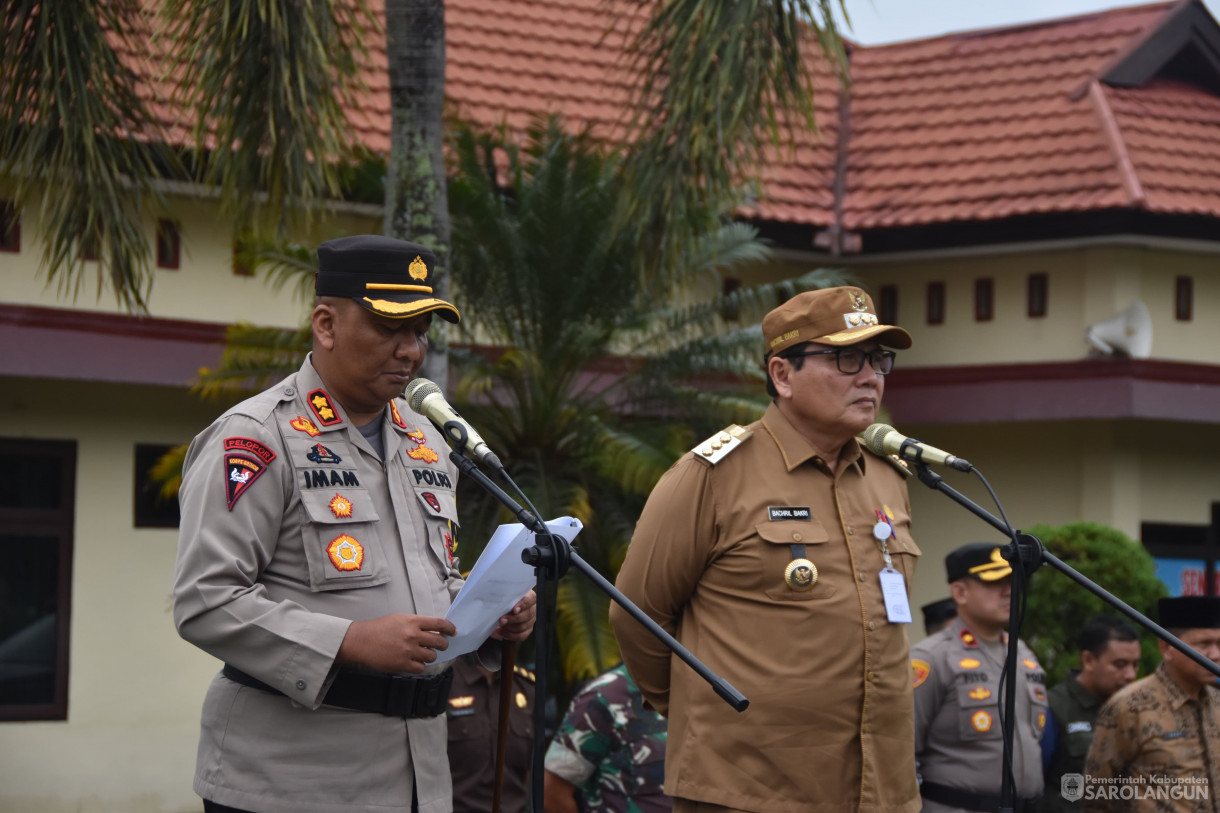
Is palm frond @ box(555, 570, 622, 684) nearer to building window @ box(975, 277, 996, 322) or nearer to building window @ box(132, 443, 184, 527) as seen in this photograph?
building window @ box(132, 443, 184, 527)

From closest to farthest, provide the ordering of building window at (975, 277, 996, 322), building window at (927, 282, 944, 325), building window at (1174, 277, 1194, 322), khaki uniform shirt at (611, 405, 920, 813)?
khaki uniform shirt at (611, 405, 920, 813)
building window at (1174, 277, 1194, 322)
building window at (975, 277, 996, 322)
building window at (927, 282, 944, 325)

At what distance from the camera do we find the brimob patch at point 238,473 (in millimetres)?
3324

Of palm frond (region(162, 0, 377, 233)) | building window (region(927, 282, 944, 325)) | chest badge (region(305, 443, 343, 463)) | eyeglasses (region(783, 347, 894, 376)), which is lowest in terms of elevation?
chest badge (region(305, 443, 343, 463))

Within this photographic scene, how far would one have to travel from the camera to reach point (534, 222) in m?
10.4

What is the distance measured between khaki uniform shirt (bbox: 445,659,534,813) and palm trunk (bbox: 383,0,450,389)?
2452 mm

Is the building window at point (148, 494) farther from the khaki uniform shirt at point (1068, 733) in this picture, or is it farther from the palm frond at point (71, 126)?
the khaki uniform shirt at point (1068, 733)

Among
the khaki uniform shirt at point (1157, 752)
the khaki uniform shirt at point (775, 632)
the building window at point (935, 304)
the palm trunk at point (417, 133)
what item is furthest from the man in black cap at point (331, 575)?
the building window at point (935, 304)

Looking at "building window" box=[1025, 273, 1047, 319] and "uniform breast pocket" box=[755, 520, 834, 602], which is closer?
"uniform breast pocket" box=[755, 520, 834, 602]

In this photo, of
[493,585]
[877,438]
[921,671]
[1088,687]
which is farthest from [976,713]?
[493,585]

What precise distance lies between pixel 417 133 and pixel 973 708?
4.02 meters

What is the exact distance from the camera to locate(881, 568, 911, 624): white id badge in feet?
13.4

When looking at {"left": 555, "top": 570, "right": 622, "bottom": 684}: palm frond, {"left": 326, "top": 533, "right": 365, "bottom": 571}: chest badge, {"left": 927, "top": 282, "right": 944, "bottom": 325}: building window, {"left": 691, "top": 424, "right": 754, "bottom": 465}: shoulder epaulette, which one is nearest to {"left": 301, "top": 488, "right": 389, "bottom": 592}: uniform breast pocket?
{"left": 326, "top": 533, "right": 365, "bottom": 571}: chest badge

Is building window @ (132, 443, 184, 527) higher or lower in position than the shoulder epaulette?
lower

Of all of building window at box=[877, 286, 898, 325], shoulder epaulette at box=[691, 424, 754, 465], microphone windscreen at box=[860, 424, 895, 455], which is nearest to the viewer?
shoulder epaulette at box=[691, 424, 754, 465]
